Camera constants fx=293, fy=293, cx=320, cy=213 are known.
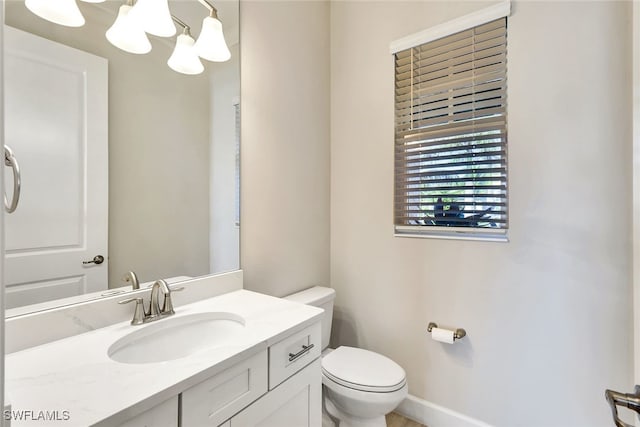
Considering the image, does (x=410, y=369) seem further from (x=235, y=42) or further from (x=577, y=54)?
(x=235, y=42)

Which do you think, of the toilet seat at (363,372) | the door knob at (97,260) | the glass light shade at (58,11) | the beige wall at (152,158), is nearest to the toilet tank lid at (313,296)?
the toilet seat at (363,372)

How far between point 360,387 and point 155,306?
929 mm

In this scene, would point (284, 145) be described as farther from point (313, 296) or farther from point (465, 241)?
point (465, 241)

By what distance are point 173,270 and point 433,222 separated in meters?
1.33

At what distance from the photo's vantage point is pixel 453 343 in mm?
1546

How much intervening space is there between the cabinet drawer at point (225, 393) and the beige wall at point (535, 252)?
110cm

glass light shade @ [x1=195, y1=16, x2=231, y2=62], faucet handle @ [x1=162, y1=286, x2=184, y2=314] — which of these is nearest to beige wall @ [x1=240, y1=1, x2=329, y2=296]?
glass light shade @ [x1=195, y1=16, x2=231, y2=62]

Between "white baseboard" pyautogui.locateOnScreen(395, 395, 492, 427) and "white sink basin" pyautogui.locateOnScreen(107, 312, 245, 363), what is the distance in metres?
1.25

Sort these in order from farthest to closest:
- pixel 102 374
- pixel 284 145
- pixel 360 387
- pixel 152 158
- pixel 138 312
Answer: pixel 284 145 < pixel 360 387 < pixel 152 158 < pixel 138 312 < pixel 102 374

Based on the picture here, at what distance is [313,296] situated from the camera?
5.54ft

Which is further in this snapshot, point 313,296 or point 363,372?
point 313,296

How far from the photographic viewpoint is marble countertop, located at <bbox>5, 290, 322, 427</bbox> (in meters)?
0.58

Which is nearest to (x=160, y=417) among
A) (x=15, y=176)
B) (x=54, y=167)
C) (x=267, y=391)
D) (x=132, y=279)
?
(x=267, y=391)

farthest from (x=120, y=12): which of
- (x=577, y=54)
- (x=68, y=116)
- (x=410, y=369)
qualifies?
(x=410, y=369)
